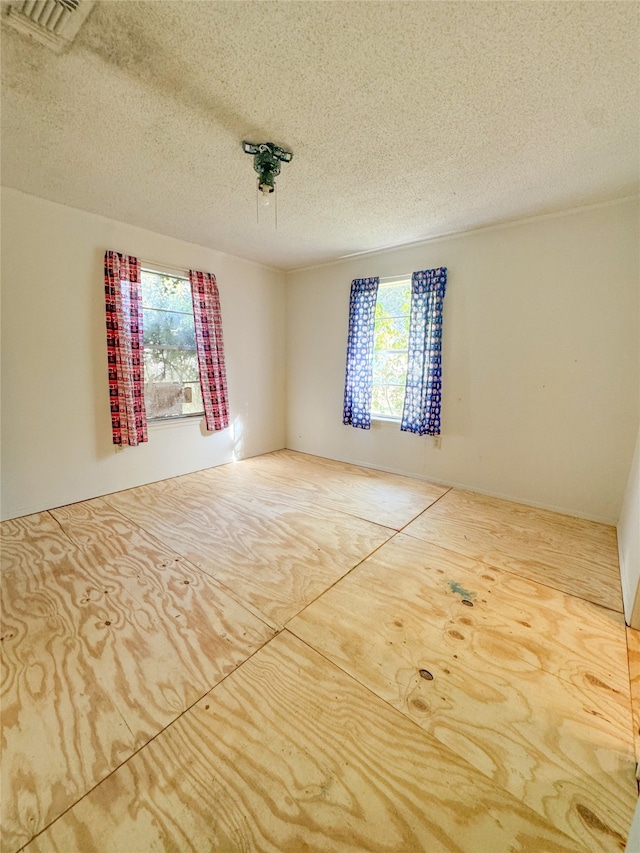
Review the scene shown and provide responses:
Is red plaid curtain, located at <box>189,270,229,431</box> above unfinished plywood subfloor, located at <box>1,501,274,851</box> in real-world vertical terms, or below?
above

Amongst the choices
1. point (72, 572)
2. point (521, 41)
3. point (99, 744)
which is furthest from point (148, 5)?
point (72, 572)

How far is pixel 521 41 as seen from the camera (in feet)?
4.02

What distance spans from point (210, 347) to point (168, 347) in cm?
44

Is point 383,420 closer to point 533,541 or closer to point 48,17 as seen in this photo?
point 533,541

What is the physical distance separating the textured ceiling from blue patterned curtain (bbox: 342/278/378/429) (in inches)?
44.9

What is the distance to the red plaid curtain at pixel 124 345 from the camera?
2.87 m

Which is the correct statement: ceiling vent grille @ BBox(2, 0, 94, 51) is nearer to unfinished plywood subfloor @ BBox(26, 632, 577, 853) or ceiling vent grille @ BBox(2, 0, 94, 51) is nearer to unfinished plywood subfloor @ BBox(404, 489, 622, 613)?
unfinished plywood subfloor @ BBox(26, 632, 577, 853)

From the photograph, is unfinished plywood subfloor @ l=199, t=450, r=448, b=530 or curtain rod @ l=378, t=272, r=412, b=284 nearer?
unfinished plywood subfloor @ l=199, t=450, r=448, b=530

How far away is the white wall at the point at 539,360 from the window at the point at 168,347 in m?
2.10

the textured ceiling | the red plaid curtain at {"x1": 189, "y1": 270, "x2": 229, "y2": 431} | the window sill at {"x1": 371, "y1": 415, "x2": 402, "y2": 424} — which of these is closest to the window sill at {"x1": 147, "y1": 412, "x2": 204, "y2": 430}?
the red plaid curtain at {"x1": 189, "y1": 270, "x2": 229, "y2": 431}

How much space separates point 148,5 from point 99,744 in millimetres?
2535

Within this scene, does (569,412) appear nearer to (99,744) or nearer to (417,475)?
(417,475)

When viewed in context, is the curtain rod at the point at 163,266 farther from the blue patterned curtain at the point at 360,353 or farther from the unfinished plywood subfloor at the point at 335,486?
the unfinished plywood subfloor at the point at 335,486

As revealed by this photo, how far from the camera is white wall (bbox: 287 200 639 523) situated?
8.22 feet
